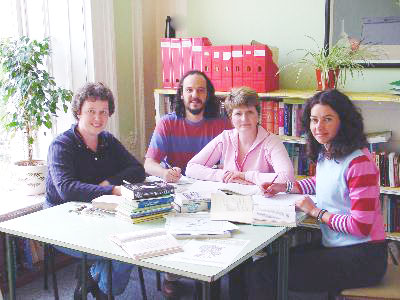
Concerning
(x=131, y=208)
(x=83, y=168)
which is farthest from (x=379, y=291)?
(x=83, y=168)

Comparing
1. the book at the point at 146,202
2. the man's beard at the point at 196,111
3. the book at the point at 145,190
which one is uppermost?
the man's beard at the point at 196,111

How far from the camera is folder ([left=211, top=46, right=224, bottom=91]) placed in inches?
135

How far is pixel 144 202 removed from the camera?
202 cm

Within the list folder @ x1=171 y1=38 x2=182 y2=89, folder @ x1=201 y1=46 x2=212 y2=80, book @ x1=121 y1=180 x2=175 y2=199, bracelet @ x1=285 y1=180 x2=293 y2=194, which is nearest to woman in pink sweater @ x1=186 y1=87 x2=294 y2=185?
bracelet @ x1=285 y1=180 x2=293 y2=194

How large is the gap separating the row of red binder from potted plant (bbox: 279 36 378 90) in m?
0.28

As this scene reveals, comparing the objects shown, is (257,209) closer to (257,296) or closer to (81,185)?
(257,296)

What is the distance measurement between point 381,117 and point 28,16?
2470 millimetres

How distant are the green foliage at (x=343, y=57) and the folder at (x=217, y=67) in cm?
62

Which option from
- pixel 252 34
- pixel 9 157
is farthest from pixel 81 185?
pixel 252 34

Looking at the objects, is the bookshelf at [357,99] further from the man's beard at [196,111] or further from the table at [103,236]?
the table at [103,236]

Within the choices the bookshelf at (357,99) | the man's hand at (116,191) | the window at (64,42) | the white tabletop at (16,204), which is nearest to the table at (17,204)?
the white tabletop at (16,204)

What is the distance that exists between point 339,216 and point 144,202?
2.59ft

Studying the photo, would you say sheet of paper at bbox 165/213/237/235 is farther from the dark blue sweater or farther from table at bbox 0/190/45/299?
table at bbox 0/190/45/299

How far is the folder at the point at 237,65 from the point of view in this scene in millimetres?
3334
